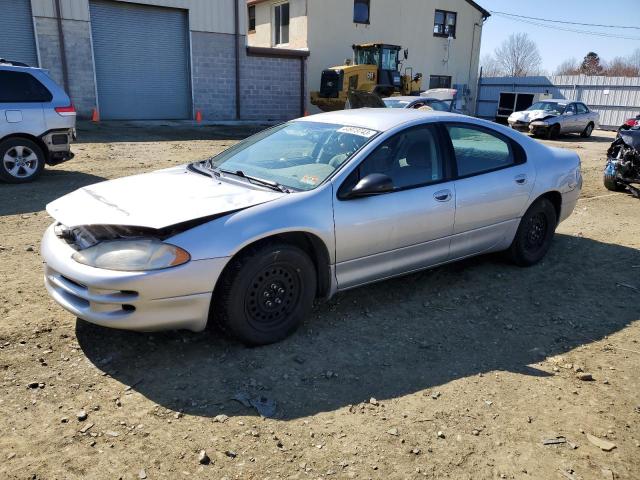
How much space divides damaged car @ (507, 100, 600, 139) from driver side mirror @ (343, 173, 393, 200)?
19694mm

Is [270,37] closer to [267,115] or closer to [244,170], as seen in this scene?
[267,115]

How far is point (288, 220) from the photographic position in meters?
3.46

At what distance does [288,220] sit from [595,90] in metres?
31.7

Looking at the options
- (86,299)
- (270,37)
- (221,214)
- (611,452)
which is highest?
(270,37)

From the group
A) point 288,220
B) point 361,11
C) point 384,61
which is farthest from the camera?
point 361,11

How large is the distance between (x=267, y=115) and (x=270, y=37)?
791 centimetres

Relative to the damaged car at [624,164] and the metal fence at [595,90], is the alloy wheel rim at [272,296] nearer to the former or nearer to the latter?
the damaged car at [624,164]

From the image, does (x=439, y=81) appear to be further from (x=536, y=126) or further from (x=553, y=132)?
(x=536, y=126)


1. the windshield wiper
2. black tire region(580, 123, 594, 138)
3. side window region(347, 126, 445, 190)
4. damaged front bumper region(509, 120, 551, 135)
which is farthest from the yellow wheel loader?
the windshield wiper

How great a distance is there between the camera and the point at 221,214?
10.9 ft

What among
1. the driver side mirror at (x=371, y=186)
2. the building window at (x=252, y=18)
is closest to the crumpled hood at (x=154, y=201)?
the driver side mirror at (x=371, y=186)

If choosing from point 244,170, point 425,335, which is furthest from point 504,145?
point 244,170

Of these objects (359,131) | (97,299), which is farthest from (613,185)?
(97,299)

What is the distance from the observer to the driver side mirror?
371 cm
